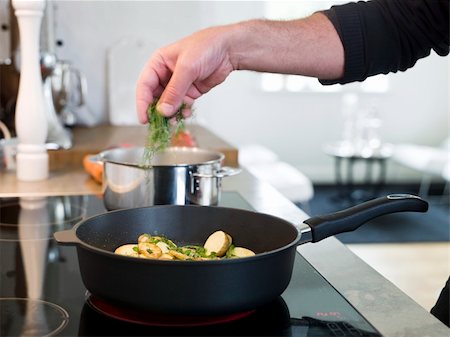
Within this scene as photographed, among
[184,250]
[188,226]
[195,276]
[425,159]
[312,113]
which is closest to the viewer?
[195,276]

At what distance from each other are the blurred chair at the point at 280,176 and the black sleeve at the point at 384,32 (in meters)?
2.16

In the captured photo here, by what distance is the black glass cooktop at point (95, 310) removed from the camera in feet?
2.51

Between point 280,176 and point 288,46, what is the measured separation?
8.63 ft

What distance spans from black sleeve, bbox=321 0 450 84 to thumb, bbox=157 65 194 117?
9.7 inches

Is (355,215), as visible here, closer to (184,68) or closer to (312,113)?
(184,68)

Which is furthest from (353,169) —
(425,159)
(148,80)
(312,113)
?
(148,80)

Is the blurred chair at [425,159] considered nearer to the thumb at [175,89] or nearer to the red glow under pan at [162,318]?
the thumb at [175,89]

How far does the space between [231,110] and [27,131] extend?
3.89 metres

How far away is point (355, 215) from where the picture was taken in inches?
36.7

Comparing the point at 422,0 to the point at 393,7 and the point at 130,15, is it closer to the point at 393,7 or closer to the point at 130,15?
the point at 393,7

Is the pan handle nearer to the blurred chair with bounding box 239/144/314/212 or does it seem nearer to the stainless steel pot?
the stainless steel pot

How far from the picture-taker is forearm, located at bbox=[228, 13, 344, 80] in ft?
3.34

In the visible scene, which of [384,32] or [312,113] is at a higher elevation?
[384,32]

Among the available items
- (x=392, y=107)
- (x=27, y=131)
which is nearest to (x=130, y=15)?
(x=27, y=131)
